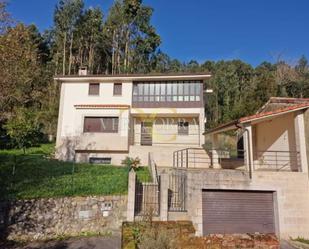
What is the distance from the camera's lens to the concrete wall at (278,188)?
36.6ft

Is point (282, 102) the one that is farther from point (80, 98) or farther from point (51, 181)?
point (80, 98)

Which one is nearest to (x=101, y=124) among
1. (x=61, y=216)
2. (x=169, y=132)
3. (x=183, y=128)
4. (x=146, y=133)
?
(x=146, y=133)

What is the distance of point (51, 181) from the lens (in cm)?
1346

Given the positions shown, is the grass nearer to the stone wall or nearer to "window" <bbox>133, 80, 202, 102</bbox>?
the stone wall

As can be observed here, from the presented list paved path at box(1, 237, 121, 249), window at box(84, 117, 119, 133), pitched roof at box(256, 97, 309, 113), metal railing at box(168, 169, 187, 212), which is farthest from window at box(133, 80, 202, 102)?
paved path at box(1, 237, 121, 249)

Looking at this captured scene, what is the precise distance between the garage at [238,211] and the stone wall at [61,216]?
3.96 m

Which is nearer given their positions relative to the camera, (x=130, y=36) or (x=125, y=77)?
(x=125, y=77)

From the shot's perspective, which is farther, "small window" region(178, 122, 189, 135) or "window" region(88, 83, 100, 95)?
"window" region(88, 83, 100, 95)

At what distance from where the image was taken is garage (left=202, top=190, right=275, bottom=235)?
11367 millimetres

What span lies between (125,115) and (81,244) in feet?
44.8

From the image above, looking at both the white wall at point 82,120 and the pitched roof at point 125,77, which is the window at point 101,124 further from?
the pitched roof at point 125,77

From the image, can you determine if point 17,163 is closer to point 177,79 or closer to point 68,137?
point 68,137

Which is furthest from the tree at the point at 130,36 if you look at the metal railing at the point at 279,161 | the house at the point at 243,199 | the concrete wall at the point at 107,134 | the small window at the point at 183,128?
the house at the point at 243,199

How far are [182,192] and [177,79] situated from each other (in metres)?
13.5
